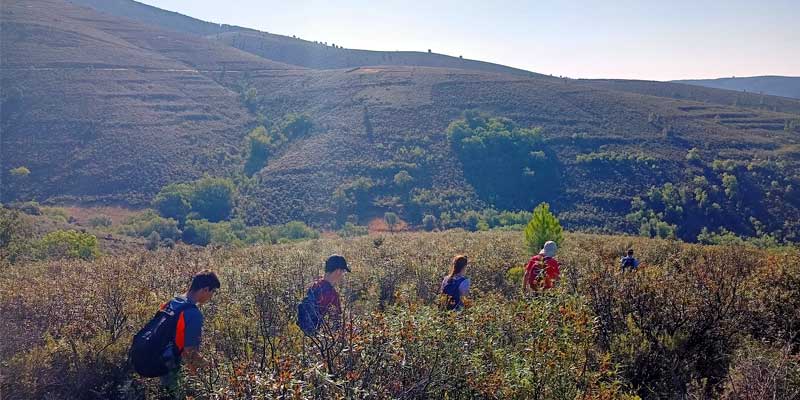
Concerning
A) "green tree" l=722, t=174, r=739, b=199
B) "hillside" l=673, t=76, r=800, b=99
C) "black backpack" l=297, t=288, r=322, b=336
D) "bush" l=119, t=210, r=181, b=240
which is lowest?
"bush" l=119, t=210, r=181, b=240

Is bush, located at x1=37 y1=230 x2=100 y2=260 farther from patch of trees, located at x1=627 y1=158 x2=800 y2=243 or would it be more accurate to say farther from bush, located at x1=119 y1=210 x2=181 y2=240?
patch of trees, located at x1=627 y1=158 x2=800 y2=243

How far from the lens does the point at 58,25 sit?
6309cm

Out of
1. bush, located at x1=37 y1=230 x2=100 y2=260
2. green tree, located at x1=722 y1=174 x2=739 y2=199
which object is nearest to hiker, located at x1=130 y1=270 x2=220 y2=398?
bush, located at x1=37 y1=230 x2=100 y2=260

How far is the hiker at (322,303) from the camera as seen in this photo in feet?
11.2

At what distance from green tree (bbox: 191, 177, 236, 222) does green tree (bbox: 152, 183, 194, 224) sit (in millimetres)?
484

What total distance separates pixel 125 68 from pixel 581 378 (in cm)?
6491

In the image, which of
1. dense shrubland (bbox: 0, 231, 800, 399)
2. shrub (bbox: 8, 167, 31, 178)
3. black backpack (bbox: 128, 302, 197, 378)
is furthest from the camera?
shrub (bbox: 8, 167, 31, 178)

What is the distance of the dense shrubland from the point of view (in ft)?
9.24

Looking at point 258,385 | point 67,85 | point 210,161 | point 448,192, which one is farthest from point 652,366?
point 67,85

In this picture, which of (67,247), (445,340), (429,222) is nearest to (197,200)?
(429,222)

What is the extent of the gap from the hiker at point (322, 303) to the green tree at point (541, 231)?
25.0 ft

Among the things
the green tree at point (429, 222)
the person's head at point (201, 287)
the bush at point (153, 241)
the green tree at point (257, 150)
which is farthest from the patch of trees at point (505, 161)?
the person's head at point (201, 287)

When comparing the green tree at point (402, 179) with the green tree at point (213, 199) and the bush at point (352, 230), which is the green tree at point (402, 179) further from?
the green tree at point (213, 199)

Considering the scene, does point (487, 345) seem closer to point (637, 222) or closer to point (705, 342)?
point (705, 342)
